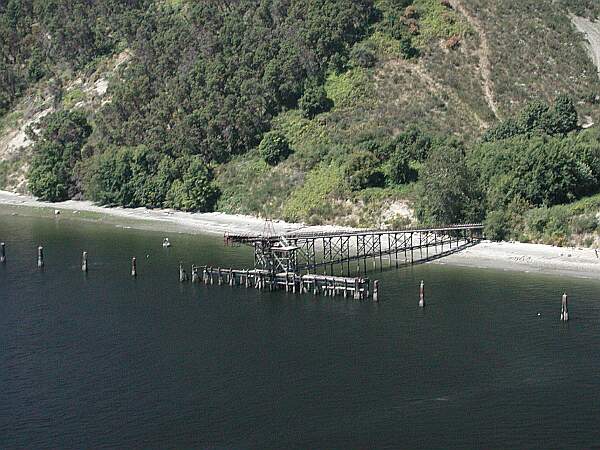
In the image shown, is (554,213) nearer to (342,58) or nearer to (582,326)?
(582,326)

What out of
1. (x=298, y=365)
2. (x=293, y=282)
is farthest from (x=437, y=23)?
(x=298, y=365)

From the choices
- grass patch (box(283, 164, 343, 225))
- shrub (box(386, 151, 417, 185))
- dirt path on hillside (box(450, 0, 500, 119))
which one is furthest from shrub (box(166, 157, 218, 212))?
dirt path on hillside (box(450, 0, 500, 119))

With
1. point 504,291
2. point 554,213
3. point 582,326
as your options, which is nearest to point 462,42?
point 554,213

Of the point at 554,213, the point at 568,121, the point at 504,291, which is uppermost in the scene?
the point at 568,121

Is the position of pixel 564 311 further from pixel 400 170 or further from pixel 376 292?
pixel 400 170

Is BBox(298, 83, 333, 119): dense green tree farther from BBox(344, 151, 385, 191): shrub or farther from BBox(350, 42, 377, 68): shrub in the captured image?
BBox(344, 151, 385, 191): shrub

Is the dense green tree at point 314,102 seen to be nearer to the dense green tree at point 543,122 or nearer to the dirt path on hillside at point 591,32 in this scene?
the dense green tree at point 543,122

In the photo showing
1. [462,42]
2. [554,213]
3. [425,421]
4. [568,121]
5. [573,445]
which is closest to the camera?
[573,445]
